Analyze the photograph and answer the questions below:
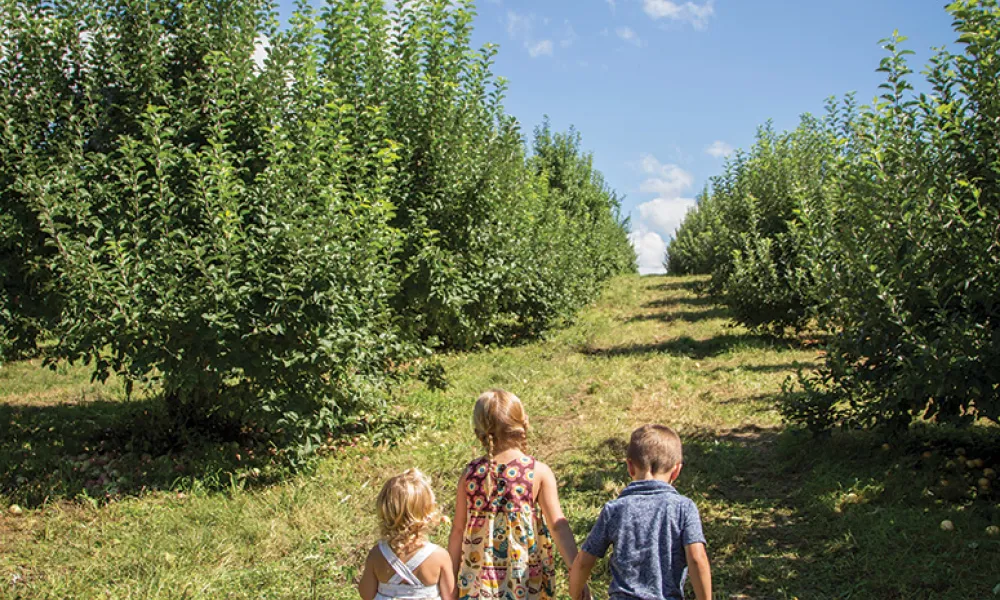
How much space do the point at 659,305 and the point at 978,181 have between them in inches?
684

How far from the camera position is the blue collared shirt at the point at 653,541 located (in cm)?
274

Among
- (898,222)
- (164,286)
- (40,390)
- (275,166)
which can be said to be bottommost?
(40,390)

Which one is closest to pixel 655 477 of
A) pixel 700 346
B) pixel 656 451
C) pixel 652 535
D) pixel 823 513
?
pixel 656 451

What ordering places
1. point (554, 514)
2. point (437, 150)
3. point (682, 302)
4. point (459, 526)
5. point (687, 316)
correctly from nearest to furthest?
point (554, 514)
point (459, 526)
point (437, 150)
point (687, 316)
point (682, 302)

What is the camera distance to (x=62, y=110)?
23.7 feet

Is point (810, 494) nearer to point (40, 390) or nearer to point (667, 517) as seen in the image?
point (667, 517)

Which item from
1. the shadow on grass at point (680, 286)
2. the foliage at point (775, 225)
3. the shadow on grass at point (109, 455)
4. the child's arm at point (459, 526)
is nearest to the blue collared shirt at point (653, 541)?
the child's arm at point (459, 526)

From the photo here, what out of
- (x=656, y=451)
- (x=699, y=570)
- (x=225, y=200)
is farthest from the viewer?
(x=225, y=200)

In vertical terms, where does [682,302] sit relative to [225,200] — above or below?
below

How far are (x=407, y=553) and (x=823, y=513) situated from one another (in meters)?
3.88

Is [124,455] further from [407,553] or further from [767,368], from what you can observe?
[767,368]

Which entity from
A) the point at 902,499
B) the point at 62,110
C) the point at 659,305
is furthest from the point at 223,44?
the point at 659,305

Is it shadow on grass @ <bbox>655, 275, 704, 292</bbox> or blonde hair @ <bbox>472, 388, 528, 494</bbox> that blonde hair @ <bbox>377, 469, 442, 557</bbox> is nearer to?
blonde hair @ <bbox>472, 388, 528, 494</bbox>

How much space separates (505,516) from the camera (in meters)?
3.16
